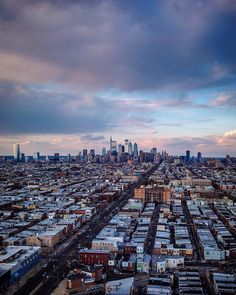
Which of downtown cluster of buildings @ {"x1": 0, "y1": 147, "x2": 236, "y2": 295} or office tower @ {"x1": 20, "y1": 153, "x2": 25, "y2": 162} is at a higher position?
office tower @ {"x1": 20, "y1": 153, "x2": 25, "y2": 162}

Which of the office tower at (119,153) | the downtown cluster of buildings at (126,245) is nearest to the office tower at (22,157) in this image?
the office tower at (119,153)

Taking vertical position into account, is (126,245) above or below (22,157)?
below

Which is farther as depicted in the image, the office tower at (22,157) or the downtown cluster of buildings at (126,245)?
the office tower at (22,157)

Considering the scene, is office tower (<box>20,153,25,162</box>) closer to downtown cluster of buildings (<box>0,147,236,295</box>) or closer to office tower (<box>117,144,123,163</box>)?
office tower (<box>117,144,123,163</box>)

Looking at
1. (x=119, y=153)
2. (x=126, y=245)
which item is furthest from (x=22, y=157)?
(x=126, y=245)

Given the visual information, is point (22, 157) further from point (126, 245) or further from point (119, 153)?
point (126, 245)

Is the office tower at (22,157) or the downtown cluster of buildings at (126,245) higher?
the office tower at (22,157)

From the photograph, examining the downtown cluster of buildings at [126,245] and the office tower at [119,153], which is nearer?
the downtown cluster of buildings at [126,245]

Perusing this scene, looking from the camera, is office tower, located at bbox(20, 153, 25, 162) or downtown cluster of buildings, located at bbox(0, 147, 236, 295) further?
office tower, located at bbox(20, 153, 25, 162)

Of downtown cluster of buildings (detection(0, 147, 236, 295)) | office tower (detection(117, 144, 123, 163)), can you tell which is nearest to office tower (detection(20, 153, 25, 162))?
office tower (detection(117, 144, 123, 163))

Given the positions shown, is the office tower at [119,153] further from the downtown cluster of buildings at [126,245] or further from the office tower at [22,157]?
the downtown cluster of buildings at [126,245]

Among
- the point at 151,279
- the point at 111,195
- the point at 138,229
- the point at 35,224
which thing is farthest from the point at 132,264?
the point at 111,195
